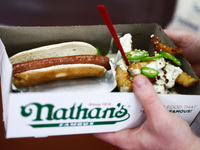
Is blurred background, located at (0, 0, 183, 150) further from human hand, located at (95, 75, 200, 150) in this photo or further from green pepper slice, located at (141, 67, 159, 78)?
human hand, located at (95, 75, 200, 150)

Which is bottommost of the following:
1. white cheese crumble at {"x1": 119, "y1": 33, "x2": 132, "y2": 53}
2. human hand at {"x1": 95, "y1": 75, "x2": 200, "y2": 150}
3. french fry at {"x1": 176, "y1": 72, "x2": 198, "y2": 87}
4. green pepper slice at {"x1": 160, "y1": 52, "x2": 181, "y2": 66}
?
human hand at {"x1": 95, "y1": 75, "x2": 200, "y2": 150}

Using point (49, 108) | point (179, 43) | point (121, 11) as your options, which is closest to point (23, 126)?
point (49, 108)

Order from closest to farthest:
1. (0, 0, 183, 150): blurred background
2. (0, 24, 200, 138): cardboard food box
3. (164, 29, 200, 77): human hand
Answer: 1. (0, 24, 200, 138): cardboard food box
2. (164, 29, 200, 77): human hand
3. (0, 0, 183, 150): blurred background

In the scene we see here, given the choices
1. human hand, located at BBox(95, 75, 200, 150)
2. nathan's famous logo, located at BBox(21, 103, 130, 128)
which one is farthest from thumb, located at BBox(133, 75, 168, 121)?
nathan's famous logo, located at BBox(21, 103, 130, 128)

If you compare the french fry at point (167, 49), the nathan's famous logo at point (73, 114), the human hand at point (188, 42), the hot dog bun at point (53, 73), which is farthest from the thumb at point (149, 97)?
the human hand at point (188, 42)

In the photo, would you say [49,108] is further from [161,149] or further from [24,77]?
[161,149]

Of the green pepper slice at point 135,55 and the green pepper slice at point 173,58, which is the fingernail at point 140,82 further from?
the green pepper slice at point 173,58
